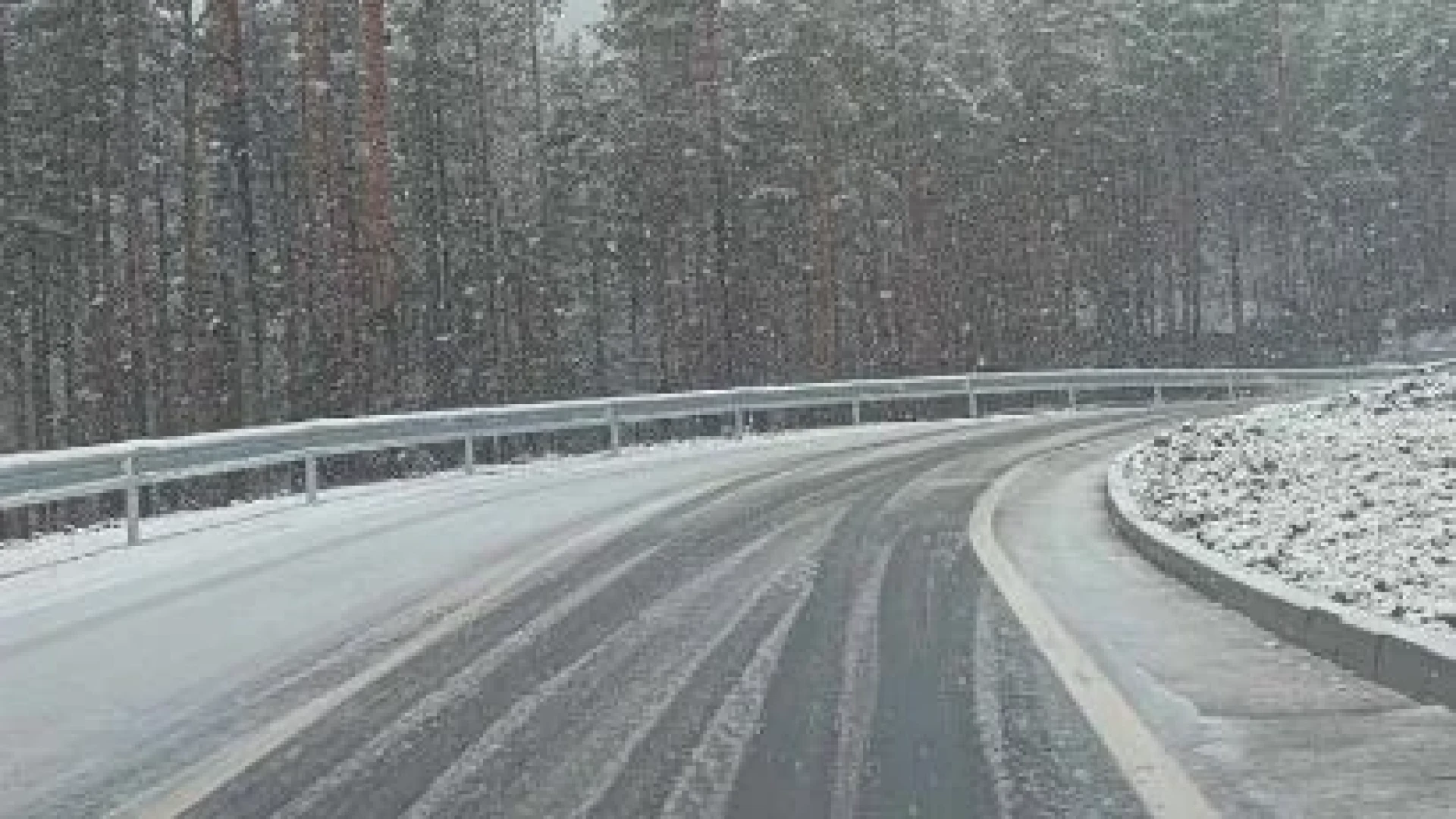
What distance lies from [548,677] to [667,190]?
41.0 m

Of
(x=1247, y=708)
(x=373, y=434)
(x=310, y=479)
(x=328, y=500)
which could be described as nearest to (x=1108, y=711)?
(x=1247, y=708)

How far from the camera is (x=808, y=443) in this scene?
77.0 ft

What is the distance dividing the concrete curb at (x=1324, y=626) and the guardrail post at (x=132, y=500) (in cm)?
841

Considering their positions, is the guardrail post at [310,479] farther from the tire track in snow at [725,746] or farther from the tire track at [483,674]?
the tire track in snow at [725,746]

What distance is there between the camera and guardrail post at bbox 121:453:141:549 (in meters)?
13.0

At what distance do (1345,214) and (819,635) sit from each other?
75.3 m

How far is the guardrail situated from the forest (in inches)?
103

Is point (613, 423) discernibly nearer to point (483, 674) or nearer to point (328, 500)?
point (328, 500)

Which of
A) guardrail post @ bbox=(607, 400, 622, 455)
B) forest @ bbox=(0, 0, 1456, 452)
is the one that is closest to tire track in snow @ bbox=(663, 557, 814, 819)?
guardrail post @ bbox=(607, 400, 622, 455)

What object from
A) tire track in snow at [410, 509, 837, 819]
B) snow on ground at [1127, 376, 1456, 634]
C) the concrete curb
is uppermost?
snow on ground at [1127, 376, 1456, 634]

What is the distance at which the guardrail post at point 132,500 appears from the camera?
12961 mm

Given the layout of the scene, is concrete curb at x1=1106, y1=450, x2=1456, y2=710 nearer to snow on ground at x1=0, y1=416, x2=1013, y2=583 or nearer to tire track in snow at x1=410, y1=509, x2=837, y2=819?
tire track in snow at x1=410, y1=509, x2=837, y2=819

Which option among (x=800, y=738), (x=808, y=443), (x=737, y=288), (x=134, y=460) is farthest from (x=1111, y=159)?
(x=800, y=738)

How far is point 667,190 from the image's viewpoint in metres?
47.2
